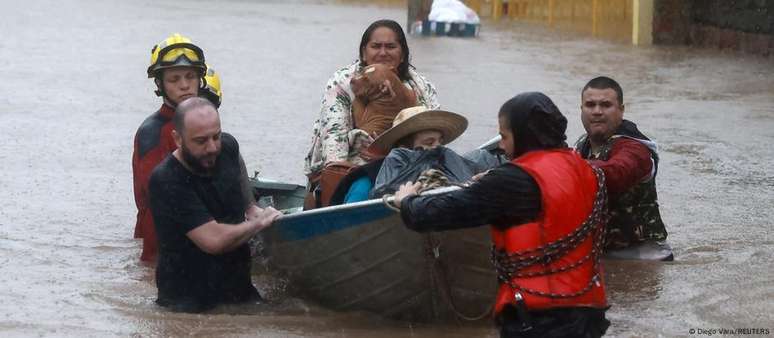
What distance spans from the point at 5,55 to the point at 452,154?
15431 mm

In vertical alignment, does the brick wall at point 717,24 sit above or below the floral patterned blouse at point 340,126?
below

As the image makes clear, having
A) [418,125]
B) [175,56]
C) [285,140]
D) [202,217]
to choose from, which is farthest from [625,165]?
[285,140]

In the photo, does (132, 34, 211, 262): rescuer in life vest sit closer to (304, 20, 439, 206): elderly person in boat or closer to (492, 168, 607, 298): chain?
(304, 20, 439, 206): elderly person in boat

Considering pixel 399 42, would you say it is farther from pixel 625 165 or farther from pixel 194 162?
pixel 194 162

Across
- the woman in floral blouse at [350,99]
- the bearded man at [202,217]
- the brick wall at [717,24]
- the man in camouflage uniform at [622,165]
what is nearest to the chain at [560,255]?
the man in camouflage uniform at [622,165]

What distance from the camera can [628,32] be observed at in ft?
88.1

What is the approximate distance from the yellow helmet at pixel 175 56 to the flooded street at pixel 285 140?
1277mm

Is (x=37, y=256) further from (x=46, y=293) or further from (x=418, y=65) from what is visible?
(x=418, y=65)

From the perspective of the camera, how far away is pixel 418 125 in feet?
23.9

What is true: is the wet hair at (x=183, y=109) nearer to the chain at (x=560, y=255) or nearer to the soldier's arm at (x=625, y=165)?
the soldier's arm at (x=625, y=165)

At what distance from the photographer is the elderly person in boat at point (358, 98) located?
8031mm

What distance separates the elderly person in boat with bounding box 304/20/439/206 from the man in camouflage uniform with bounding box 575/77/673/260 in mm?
1102

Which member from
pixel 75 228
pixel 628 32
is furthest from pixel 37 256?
pixel 628 32

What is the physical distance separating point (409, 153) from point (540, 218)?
1936 mm
